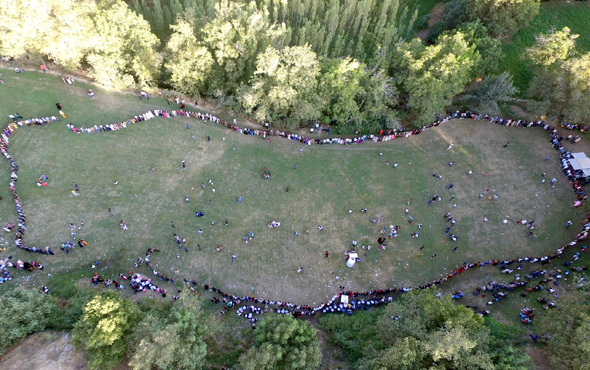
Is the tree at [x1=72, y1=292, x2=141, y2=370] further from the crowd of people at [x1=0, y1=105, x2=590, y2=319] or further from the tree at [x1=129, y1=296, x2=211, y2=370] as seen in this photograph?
the crowd of people at [x1=0, y1=105, x2=590, y2=319]

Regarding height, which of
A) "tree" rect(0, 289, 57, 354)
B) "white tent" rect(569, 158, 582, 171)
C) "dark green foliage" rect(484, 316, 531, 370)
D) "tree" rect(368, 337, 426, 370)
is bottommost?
"tree" rect(0, 289, 57, 354)

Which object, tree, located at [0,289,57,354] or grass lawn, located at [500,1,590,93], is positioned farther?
grass lawn, located at [500,1,590,93]

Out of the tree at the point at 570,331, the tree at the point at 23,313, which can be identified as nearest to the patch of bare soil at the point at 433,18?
the tree at the point at 570,331

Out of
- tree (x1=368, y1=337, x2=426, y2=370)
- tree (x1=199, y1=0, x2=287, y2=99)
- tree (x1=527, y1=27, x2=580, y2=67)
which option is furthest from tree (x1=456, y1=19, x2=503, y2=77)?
tree (x1=368, y1=337, x2=426, y2=370)

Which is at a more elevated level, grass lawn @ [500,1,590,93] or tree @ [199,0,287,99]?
grass lawn @ [500,1,590,93]

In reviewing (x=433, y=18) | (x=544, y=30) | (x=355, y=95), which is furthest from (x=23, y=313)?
(x=544, y=30)

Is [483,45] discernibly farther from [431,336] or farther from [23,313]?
[23,313]

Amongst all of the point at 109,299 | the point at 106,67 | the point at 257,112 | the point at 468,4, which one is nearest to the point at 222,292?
the point at 109,299
